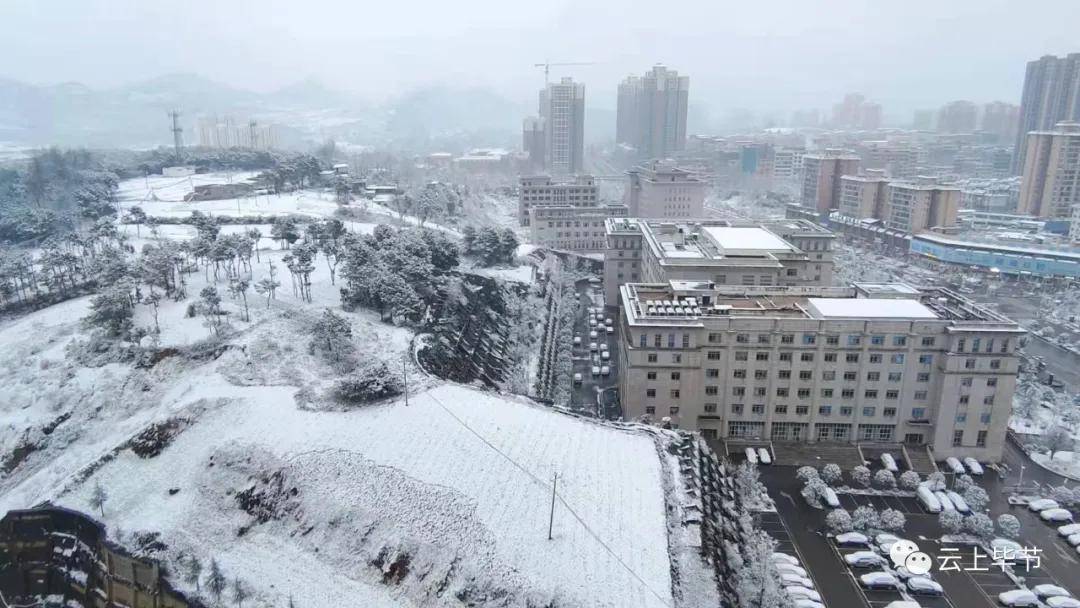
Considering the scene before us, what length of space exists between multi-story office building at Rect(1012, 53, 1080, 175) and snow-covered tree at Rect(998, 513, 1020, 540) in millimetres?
96220

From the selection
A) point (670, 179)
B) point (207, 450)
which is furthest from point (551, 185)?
point (207, 450)

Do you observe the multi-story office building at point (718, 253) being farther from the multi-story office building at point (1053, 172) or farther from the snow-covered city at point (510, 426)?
the multi-story office building at point (1053, 172)

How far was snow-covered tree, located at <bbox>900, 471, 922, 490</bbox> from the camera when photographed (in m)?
24.3

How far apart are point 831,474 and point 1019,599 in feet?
21.8

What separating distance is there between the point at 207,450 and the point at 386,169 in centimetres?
8147

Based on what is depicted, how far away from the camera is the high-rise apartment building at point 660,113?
12156cm

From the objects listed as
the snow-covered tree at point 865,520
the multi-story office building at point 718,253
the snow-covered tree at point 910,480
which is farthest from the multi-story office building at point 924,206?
the snow-covered tree at point 865,520

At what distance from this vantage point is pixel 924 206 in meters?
68.4

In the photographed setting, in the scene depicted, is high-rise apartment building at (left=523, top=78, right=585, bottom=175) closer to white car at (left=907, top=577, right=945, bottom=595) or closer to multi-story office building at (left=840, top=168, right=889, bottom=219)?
multi-story office building at (left=840, top=168, right=889, bottom=219)

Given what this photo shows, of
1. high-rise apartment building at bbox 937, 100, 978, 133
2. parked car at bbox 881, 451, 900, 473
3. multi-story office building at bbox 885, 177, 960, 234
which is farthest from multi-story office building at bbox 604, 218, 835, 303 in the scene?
high-rise apartment building at bbox 937, 100, 978, 133

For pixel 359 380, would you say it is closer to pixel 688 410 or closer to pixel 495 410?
pixel 495 410

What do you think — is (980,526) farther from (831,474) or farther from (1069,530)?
Result: (831,474)

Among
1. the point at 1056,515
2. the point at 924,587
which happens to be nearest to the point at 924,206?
the point at 1056,515

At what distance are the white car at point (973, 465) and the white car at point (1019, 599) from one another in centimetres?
742
